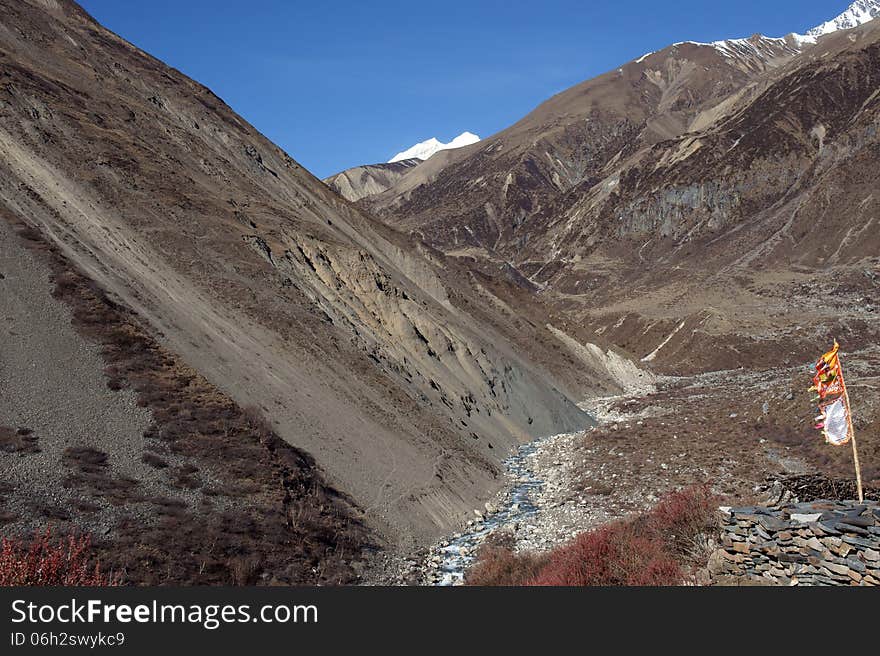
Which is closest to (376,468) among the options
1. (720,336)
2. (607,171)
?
(720,336)

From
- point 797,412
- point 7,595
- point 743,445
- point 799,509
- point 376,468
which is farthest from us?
point 797,412

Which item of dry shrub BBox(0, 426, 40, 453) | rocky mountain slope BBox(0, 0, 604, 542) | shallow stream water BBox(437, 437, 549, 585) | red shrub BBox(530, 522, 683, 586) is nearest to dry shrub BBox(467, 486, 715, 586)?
red shrub BBox(530, 522, 683, 586)

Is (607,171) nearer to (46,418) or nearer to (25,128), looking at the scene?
(25,128)

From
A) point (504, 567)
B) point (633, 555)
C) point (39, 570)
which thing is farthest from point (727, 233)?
point (39, 570)

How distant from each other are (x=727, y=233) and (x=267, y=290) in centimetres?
11829

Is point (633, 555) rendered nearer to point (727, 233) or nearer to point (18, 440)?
point (18, 440)

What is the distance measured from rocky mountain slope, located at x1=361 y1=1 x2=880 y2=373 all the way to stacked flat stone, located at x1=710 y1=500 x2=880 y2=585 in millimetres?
51244

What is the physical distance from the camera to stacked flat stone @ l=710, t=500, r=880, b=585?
9.18 meters

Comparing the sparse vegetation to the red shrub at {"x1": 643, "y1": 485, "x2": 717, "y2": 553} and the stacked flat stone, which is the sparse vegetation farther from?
the stacked flat stone

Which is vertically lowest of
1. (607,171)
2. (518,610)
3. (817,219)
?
(518,610)

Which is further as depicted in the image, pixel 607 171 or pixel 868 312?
pixel 607 171

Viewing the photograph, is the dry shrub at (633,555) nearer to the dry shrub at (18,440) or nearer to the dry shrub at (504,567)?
the dry shrub at (504,567)

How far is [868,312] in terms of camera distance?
7094 centimetres

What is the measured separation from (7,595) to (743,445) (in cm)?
2638
